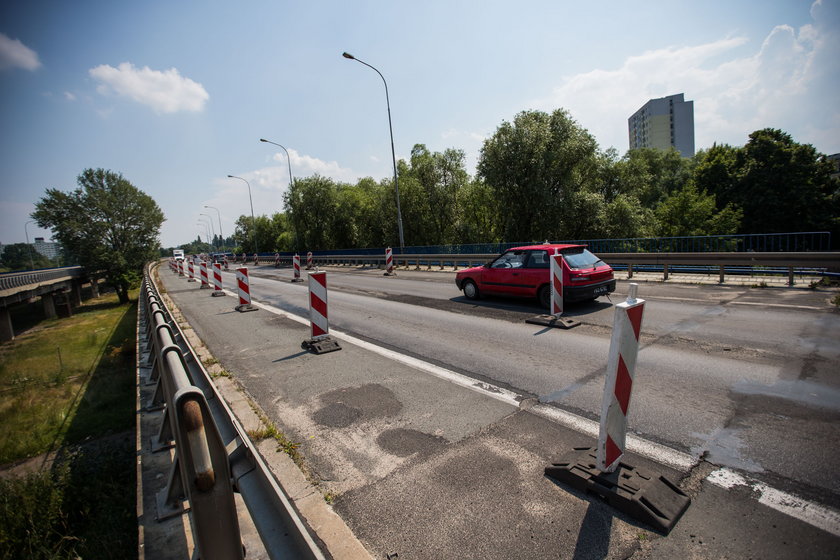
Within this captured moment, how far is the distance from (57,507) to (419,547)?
487cm

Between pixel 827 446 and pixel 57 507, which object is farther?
pixel 57 507

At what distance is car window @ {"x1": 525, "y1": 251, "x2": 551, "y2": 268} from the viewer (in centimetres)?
906

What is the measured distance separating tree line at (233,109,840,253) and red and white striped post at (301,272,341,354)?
2255cm

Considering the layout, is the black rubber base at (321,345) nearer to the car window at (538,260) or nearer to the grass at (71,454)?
the grass at (71,454)

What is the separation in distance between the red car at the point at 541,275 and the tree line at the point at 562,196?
58.7 ft

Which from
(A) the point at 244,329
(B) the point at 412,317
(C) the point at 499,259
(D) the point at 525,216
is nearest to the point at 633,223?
(D) the point at 525,216

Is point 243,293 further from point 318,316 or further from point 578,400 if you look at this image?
point 578,400

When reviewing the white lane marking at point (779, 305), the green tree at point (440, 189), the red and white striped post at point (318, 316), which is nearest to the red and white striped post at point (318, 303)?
the red and white striped post at point (318, 316)

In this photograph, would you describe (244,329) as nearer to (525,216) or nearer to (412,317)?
Answer: (412,317)

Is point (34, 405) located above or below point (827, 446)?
below

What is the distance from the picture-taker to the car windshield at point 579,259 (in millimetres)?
8577

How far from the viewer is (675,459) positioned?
2.99 meters

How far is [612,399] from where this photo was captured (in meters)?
2.65

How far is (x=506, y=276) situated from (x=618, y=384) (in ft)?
23.9
